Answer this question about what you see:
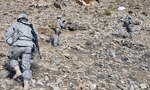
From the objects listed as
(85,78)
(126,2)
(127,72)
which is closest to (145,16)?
(126,2)

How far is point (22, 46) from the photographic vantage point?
10.0 m

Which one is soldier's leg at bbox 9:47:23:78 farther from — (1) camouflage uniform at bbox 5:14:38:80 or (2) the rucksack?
(2) the rucksack

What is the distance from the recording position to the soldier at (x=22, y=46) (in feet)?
32.7

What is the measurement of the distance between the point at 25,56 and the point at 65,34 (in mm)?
9759

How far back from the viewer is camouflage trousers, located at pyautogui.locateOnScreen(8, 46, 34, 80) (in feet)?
32.4

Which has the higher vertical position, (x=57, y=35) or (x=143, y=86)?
(x=143, y=86)

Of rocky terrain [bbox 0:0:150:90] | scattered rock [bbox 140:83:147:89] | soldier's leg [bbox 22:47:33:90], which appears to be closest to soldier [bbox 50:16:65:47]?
rocky terrain [bbox 0:0:150:90]

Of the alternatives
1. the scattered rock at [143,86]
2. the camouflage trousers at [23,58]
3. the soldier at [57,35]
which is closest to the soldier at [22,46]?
the camouflage trousers at [23,58]

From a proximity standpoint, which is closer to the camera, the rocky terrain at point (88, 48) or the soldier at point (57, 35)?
the rocky terrain at point (88, 48)

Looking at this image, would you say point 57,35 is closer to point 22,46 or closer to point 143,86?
point 143,86

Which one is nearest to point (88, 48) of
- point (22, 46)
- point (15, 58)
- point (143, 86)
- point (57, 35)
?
point (57, 35)

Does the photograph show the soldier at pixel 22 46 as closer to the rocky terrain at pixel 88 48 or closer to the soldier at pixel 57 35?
the rocky terrain at pixel 88 48

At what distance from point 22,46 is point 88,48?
6559 millimetres

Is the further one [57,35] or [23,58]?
[57,35]
